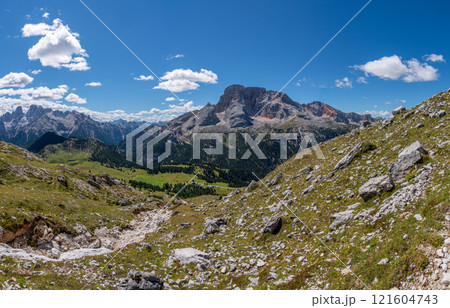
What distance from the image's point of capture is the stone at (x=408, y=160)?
21.6 metres

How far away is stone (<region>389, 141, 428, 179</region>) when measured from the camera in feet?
70.8

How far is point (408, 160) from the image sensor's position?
22125 mm

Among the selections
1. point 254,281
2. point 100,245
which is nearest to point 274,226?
point 254,281

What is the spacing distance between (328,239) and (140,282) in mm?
16539

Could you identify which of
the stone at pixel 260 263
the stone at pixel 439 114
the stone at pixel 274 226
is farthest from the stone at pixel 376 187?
the stone at pixel 439 114

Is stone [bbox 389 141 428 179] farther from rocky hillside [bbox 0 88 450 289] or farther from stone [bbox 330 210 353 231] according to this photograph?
stone [bbox 330 210 353 231]

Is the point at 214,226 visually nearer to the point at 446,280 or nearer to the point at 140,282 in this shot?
the point at 140,282

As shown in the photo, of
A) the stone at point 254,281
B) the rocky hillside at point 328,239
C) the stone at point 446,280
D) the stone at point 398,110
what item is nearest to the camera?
the stone at point 446,280

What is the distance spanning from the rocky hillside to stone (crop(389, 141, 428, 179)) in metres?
0.13

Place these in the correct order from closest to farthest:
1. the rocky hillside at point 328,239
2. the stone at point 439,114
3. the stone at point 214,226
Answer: the rocky hillside at point 328,239 < the stone at point 439,114 < the stone at point 214,226

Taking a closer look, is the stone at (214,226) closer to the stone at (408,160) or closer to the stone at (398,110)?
the stone at (408,160)

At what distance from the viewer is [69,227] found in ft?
132

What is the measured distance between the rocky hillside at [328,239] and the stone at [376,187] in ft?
0.30

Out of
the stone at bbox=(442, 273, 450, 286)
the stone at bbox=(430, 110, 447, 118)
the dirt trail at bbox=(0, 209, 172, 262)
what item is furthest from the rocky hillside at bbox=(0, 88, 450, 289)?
the dirt trail at bbox=(0, 209, 172, 262)
